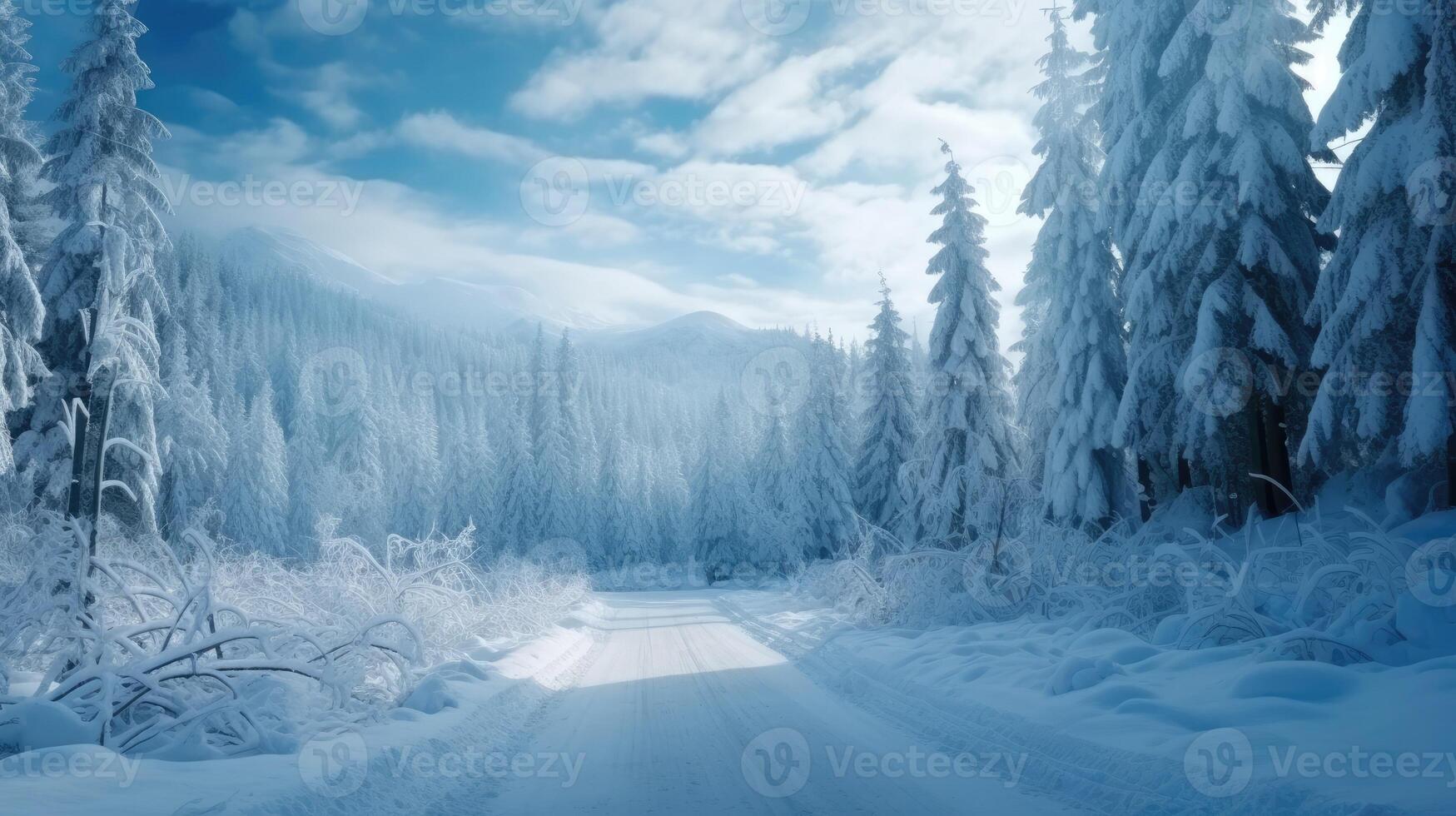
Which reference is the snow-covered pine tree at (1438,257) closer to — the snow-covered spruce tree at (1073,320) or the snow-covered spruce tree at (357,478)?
the snow-covered spruce tree at (1073,320)

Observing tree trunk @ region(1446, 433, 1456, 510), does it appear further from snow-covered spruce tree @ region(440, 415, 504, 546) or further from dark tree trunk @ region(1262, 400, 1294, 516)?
snow-covered spruce tree @ region(440, 415, 504, 546)

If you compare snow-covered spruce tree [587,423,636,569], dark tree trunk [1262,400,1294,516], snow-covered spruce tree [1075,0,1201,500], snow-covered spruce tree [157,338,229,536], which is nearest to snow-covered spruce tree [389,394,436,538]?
snow-covered spruce tree [587,423,636,569]

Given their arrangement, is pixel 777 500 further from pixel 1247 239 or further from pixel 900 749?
pixel 900 749

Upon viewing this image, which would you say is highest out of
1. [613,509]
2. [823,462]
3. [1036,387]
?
[1036,387]

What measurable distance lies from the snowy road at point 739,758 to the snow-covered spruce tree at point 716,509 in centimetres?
3632

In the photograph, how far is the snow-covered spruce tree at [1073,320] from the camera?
Answer: 53.0ft

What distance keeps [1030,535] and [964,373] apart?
26.8ft

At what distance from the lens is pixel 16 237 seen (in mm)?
20078

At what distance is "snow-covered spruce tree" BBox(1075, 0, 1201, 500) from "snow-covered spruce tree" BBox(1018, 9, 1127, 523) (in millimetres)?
1201

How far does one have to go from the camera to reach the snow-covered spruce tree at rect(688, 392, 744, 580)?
46.9 m

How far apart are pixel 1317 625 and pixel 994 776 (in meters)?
3.85

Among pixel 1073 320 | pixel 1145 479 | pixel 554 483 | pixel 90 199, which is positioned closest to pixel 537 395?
pixel 554 483

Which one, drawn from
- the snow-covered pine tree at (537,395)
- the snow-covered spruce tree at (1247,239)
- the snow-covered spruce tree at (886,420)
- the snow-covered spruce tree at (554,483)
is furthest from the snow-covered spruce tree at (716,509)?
the snow-covered spruce tree at (1247,239)

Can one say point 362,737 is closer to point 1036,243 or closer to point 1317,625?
point 1317,625
